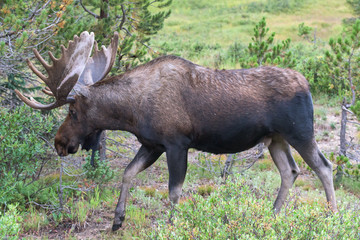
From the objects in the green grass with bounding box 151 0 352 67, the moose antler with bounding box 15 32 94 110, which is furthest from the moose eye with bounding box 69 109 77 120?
the green grass with bounding box 151 0 352 67

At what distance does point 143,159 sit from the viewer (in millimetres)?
5934

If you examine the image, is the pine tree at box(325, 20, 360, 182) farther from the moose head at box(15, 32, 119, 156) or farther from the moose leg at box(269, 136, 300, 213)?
the moose head at box(15, 32, 119, 156)

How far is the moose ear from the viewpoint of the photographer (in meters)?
5.99

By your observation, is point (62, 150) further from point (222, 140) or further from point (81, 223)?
point (222, 140)

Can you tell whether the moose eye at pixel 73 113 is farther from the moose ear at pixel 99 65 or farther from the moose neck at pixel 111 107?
the moose ear at pixel 99 65

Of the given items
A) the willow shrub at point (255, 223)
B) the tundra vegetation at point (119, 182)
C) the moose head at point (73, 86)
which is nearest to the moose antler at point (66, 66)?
the moose head at point (73, 86)

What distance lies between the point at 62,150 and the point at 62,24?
1805mm

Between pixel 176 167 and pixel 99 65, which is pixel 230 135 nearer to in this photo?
pixel 176 167

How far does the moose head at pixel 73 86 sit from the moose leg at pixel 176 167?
1101 millimetres

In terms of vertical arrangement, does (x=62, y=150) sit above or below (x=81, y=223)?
above

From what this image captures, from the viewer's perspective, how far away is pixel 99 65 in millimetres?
6211

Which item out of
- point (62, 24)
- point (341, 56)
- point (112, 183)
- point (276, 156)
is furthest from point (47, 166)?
point (341, 56)

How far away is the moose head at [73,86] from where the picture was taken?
219 inches

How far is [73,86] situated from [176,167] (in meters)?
1.56
